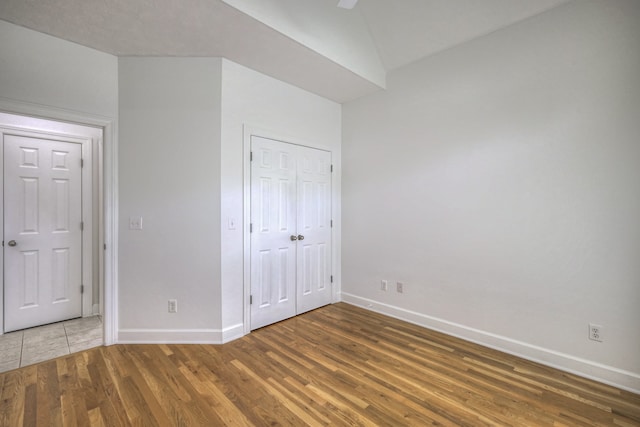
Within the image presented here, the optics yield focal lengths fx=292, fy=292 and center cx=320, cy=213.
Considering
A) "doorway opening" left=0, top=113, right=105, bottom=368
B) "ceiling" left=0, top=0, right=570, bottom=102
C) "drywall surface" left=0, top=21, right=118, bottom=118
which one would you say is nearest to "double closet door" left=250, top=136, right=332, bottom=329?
"ceiling" left=0, top=0, right=570, bottom=102

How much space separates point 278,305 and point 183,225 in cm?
136

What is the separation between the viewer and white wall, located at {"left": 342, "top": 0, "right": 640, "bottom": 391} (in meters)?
2.15

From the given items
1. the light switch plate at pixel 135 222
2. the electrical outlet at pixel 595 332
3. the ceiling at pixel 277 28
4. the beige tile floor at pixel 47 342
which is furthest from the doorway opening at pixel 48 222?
the electrical outlet at pixel 595 332

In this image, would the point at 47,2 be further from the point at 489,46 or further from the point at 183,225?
the point at 489,46

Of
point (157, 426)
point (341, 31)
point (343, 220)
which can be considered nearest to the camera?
point (157, 426)

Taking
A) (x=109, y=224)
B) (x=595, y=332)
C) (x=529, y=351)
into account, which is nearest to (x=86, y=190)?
(x=109, y=224)

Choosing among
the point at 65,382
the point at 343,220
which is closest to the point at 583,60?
the point at 343,220

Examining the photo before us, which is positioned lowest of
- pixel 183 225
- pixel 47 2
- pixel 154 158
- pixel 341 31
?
pixel 183 225

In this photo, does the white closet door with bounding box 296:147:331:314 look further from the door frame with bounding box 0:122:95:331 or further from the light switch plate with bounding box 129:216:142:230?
the door frame with bounding box 0:122:95:331

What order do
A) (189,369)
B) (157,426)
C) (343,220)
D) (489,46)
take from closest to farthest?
(157,426) → (189,369) → (489,46) → (343,220)

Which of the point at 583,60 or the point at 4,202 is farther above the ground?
the point at 583,60

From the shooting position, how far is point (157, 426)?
1.73m

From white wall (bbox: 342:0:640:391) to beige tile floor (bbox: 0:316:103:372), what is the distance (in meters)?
3.19

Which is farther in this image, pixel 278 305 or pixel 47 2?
pixel 278 305
